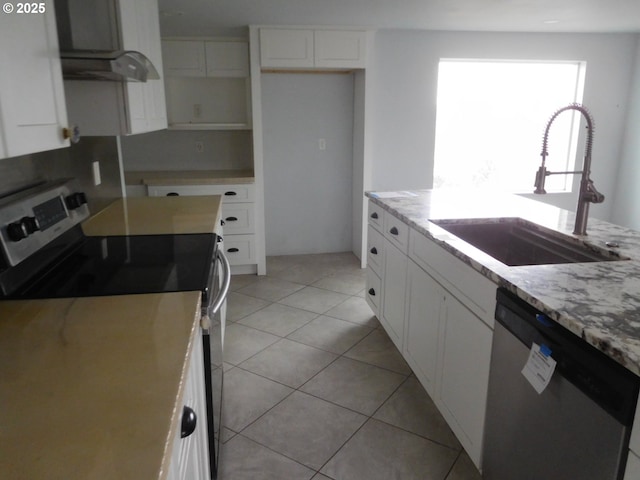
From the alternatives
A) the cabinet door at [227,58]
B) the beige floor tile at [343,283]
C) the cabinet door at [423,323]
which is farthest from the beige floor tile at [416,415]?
the cabinet door at [227,58]

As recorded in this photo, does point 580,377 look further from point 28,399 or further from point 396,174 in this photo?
point 396,174

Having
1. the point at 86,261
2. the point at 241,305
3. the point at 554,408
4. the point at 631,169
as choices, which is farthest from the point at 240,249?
the point at 631,169

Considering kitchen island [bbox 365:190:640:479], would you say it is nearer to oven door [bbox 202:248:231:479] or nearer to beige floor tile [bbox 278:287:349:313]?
beige floor tile [bbox 278:287:349:313]

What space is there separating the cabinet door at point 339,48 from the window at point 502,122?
0.97 meters

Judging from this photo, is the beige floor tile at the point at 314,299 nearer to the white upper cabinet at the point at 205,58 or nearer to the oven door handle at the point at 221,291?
the oven door handle at the point at 221,291

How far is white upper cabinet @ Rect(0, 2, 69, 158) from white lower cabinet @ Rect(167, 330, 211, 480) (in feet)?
2.06

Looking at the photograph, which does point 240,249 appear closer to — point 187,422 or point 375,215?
point 375,215

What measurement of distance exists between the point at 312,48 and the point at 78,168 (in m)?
2.46

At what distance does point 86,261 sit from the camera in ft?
5.53

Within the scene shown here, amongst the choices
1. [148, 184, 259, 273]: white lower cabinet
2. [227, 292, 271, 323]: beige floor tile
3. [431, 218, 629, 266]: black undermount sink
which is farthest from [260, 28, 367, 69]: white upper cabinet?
[431, 218, 629, 266]: black undermount sink

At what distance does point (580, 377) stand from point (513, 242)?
1.28m

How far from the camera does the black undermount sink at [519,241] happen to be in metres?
1.95

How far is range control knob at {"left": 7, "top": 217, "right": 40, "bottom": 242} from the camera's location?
1272mm

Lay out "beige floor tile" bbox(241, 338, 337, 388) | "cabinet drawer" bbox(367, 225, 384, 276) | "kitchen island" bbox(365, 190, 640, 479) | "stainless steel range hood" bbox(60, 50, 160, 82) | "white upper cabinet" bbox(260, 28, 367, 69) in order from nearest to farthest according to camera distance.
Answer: "kitchen island" bbox(365, 190, 640, 479), "stainless steel range hood" bbox(60, 50, 160, 82), "beige floor tile" bbox(241, 338, 337, 388), "cabinet drawer" bbox(367, 225, 384, 276), "white upper cabinet" bbox(260, 28, 367, 69)
